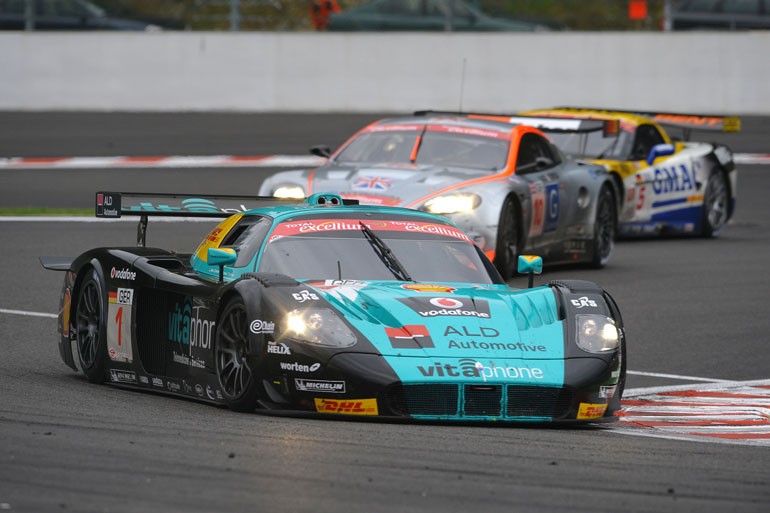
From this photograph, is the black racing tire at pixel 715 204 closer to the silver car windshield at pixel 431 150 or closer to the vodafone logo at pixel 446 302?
the silver car windshield at pixel 431 150

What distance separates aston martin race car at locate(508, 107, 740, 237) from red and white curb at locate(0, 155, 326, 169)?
4948 mm

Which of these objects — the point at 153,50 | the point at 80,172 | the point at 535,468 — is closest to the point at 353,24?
the point at 153,50

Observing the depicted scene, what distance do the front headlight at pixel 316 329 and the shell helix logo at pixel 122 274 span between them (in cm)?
171

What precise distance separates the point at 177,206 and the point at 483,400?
3.20 meters

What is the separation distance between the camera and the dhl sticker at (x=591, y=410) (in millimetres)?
7504

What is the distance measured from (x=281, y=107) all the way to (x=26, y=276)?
11.6 meters

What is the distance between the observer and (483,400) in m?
7.26

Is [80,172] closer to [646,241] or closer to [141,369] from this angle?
[646,241]

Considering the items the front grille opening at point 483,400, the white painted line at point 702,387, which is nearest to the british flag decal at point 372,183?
the white painted line at point 702,387

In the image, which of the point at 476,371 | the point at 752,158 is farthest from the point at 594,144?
the point at 476,371

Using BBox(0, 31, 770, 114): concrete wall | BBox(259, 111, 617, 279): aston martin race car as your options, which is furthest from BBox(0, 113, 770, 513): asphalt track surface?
BBox(0, 31, 770, 114): concrete wall

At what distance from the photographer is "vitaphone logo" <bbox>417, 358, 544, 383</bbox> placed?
7.24m

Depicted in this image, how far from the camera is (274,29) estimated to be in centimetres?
2461

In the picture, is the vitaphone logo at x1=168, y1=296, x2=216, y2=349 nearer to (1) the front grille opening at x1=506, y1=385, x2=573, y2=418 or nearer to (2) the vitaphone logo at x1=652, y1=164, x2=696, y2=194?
(1) the front grille opening at x1=506, y1=385, x2=573, y2=418
